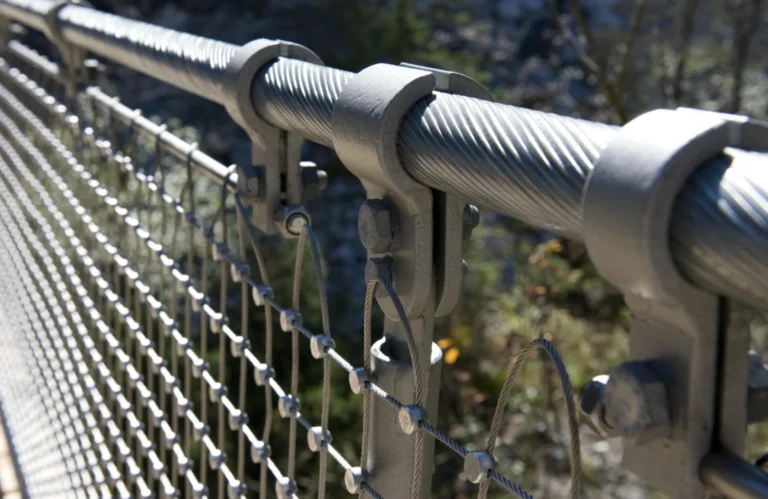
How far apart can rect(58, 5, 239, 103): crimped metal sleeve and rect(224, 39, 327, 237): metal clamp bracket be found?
0.27 feet

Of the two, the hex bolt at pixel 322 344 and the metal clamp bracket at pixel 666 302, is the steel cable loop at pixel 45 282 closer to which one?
the hex bolt at pixel 322 344

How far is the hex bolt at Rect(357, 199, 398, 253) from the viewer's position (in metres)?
0.93

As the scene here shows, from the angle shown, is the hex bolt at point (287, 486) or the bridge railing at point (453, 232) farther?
the hex bolt at point (287, 486)

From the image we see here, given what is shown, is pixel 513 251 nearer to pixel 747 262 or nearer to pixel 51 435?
pixel 51 435

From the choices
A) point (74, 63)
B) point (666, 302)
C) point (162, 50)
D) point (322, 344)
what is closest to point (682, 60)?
point (74, 63)

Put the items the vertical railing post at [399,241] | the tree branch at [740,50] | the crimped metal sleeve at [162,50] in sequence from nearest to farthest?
the vertical railing post at [399,241]
the crimped metal sleeve at [162,50]
the tree branch at [740,50]

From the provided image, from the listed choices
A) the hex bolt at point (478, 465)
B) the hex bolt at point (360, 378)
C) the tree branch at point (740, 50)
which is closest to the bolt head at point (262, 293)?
the hex bolt at point (360, 378)

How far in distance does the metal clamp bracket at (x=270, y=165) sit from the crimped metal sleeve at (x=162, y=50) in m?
0.08

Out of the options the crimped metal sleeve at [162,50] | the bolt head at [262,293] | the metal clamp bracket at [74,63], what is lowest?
the bolt head at [262,293]

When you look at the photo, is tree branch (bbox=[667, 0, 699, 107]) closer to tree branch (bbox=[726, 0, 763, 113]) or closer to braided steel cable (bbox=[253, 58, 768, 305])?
tree branch (bbox=[726, 0, 763, 113])

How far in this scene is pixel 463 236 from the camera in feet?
3.16

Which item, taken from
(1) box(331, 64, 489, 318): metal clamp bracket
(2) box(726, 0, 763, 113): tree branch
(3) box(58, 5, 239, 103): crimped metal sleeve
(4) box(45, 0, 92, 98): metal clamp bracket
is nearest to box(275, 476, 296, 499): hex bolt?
(1) box(331, 64, 489, 318): metal clamp bracket

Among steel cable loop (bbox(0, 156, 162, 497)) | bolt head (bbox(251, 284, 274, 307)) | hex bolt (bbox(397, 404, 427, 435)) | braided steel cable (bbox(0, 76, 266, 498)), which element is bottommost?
steel cable loop (bbox(0, 156, 162, 497))

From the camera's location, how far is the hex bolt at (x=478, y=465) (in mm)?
772
